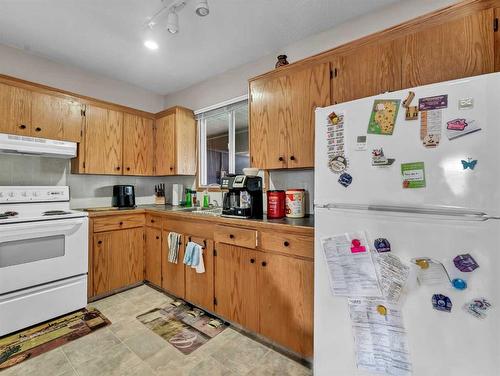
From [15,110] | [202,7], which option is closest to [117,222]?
[15,110]

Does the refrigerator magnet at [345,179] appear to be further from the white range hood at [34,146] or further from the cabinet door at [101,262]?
the white range hood at [34,146]

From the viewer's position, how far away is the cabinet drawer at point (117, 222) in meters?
2.46

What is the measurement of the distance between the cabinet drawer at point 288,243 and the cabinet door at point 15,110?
2.45 meters

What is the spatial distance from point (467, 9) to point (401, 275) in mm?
1468

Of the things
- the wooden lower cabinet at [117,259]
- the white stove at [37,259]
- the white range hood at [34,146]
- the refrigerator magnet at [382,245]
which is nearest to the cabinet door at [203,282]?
the wooden lower cabinet at [117,259]

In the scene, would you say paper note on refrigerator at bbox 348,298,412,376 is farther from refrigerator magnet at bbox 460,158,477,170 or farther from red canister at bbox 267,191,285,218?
red canister at bbox 267,191,285,218

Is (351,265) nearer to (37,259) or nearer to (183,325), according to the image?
(183,325)

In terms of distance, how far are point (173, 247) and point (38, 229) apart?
1.12m

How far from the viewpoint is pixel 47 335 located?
6.19 feet

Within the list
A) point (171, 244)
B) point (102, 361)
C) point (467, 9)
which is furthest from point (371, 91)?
point (102, 361)

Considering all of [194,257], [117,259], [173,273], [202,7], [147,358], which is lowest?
[147,358]

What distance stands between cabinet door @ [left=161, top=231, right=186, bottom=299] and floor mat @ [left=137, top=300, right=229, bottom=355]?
0.49ft

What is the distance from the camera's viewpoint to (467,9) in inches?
50.4

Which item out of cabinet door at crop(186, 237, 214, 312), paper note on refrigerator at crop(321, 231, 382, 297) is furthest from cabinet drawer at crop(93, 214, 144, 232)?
paper note on refrigerator at crop(321, 231, 382, 297)
